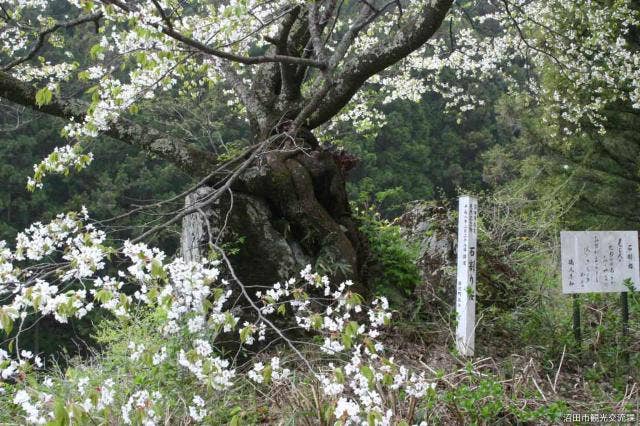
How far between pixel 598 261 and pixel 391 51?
241 cm

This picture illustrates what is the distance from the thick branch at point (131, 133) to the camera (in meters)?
4.38

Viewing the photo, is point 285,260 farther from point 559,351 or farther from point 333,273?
point 559,351

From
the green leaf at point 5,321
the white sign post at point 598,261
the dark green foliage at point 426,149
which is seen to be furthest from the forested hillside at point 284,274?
the dark green foliage at point 426,149

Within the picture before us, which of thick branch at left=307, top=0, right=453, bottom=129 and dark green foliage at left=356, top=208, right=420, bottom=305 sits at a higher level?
thick branch at left=307, top=0, right=453, bottom=129

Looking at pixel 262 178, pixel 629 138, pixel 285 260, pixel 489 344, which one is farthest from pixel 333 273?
pixel 629 138

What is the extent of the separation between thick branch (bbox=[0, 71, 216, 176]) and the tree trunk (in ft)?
1.15

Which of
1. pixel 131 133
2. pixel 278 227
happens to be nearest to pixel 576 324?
pixel 278 227

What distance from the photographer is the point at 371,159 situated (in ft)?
74.0

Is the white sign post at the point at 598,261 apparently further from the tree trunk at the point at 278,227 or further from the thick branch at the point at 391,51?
the thick branch at the point at 391,51

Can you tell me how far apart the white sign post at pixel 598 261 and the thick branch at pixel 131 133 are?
118 inches

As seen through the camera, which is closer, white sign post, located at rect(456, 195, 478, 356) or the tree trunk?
white sign post, located at rect(456, 195, 478, 356)

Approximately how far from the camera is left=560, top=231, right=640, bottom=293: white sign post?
4.64 metres

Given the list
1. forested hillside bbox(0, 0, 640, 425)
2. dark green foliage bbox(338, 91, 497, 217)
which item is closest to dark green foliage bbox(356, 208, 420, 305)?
forested hillside bbox(0, 0, 640, 425)

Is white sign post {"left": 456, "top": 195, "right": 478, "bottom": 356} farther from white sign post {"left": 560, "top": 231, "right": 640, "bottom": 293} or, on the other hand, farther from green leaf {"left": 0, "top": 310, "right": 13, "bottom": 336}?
green leaf {"left": 0, "top": 310, "right": 13, "bottom": 336}
